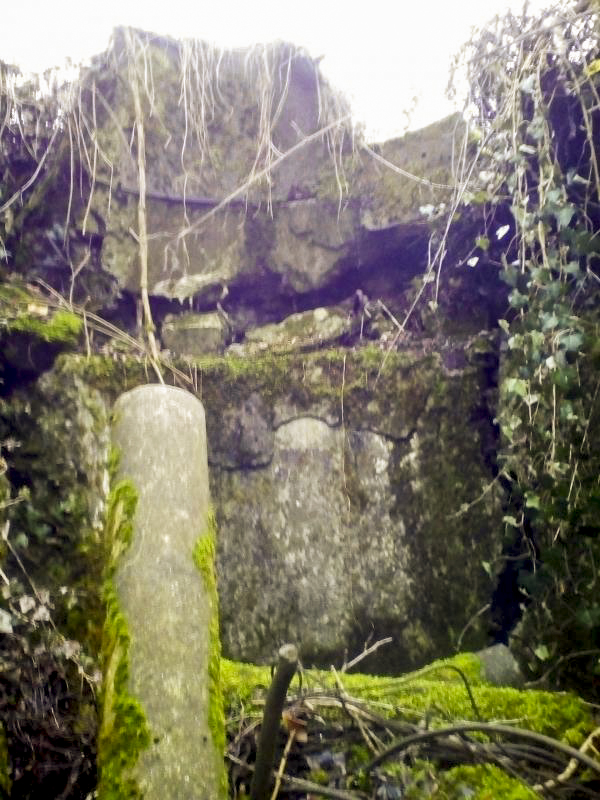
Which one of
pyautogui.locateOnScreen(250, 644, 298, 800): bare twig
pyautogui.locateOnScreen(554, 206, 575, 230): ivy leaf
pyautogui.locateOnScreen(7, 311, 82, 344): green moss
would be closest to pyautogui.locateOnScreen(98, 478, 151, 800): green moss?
pyautogui.locateOnScreen(250, 644, 298, 800): bare twig

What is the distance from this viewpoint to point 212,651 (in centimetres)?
173

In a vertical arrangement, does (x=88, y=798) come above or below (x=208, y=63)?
below

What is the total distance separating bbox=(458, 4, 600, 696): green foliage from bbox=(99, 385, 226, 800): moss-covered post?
1191 millimetres

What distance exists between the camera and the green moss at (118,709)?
4.93 feet

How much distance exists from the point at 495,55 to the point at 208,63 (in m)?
1.67

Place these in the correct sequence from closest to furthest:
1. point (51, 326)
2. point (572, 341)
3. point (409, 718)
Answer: point (409, 718) → point (572, 341) → point (51, 326)

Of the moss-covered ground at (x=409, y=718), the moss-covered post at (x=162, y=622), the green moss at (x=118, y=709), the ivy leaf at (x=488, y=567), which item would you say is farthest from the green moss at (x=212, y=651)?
the ivy leaf at (x=488, y=567)

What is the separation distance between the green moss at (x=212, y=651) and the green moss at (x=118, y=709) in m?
0.18

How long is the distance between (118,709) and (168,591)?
1.02 feet

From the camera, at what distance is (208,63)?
345 centimetres

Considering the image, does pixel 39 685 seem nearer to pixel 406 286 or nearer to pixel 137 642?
pixel 137 642

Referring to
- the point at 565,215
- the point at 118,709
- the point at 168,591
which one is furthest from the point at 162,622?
the point at 565,215

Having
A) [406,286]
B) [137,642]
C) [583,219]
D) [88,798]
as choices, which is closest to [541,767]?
[137,642]

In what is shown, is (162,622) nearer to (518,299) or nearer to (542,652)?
(542,652)
